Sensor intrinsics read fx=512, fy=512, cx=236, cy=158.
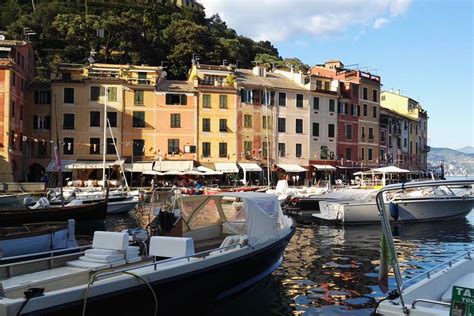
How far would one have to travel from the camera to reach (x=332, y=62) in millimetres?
74062

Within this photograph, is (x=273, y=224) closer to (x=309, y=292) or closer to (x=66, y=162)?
(x=309, y=292)

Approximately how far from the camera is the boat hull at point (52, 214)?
23469 millimetres

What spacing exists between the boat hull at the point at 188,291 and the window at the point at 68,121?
40.7 meters

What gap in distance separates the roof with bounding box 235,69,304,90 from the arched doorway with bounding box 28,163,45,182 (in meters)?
21.6

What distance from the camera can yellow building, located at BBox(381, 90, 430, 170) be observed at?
252 ft

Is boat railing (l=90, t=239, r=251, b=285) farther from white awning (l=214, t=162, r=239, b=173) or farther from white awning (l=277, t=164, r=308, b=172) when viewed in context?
white awning (l=277, t=164, r=308, b=172)

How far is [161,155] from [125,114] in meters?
5.31

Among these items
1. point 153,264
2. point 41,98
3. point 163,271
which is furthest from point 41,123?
point 163,271

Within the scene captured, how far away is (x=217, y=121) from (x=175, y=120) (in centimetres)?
432

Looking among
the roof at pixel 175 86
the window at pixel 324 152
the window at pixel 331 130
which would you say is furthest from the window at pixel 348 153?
the roof at pixel 175 86

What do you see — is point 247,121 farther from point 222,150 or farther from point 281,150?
point 281,150

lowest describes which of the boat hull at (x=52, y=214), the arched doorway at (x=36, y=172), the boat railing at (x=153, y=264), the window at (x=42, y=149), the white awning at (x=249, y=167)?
the boat hull at (x=52, y=214)

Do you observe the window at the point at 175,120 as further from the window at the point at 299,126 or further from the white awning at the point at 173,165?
the window at the point at 299,126

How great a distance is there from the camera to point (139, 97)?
5041 centimetres
